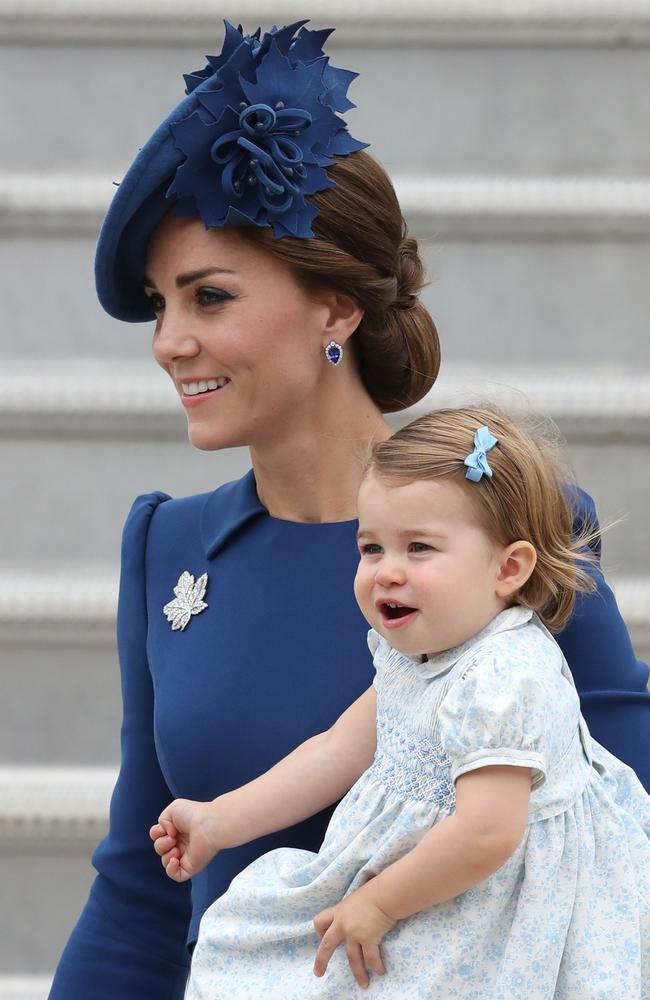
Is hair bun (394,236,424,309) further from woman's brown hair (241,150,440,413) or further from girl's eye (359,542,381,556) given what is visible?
girl's eye (359,542,381,556)

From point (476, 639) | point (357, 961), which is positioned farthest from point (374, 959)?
point (476, 639)

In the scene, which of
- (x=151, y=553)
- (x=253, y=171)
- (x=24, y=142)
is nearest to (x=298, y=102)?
(x=253, y=171)

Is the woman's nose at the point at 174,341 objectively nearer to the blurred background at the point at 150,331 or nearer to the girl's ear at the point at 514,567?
the girl's ear at the point at 514,567

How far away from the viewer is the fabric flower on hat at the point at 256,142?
1.33 meters

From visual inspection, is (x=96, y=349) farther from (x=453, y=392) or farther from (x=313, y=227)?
(x=313, y=227)

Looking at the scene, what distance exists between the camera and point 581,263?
2.38 meters

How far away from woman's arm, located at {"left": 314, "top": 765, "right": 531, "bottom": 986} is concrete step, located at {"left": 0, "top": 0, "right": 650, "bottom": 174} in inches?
61.3

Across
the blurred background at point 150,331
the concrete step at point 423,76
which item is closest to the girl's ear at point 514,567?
the blurred background at point 150,331

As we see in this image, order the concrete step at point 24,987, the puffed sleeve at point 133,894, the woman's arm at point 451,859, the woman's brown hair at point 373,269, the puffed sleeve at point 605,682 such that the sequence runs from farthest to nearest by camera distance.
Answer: the concrete step at point 24,987
the puffed sleeve at point 133,894
the woman's brown hair at point 373,269
the puffed sleeve at point 605,682
the woman's arm at point 451,859

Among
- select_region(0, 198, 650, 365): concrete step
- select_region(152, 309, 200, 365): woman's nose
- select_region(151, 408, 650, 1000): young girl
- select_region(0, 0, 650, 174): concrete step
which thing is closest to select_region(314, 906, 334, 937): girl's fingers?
select_region(151, 408, 650, 1000): young girl

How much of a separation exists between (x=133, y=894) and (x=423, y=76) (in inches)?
56.9

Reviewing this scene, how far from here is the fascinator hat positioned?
1328mm

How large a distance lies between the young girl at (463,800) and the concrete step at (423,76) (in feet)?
4.26

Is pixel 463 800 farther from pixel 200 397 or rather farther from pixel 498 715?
pixel 200 397
